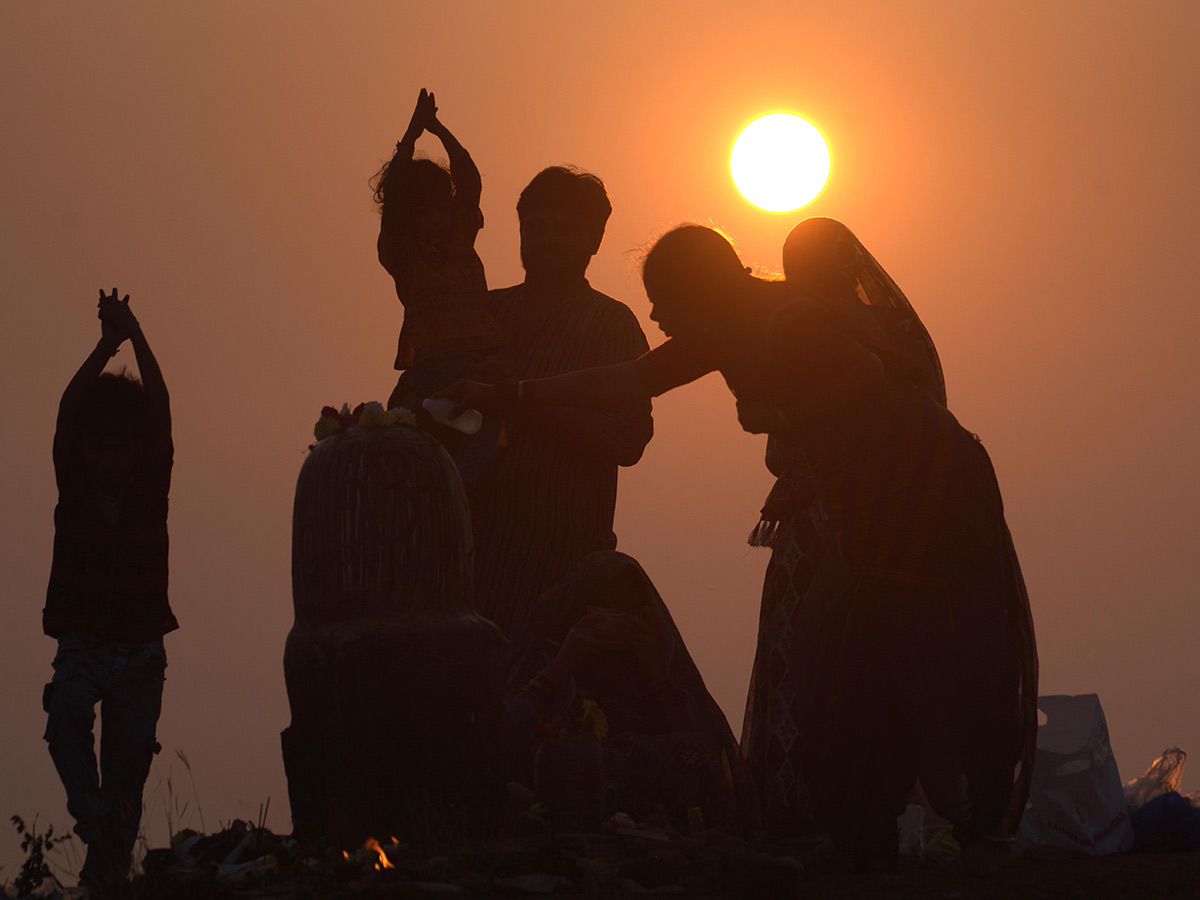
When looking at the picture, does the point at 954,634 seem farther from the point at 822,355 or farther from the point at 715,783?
the point at 715,783

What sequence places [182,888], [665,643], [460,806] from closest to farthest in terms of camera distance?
[182,888] → [460,806] → [665,643]

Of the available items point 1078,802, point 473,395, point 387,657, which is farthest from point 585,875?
point 1078,802

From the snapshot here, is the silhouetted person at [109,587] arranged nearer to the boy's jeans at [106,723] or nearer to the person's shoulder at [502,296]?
the boy's jeans at [106,723]

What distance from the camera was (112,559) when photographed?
17.1 ft

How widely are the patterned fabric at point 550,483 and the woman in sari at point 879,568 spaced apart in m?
1.99

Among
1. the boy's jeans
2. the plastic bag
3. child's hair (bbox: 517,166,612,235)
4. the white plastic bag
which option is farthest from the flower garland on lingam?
the plastic bag

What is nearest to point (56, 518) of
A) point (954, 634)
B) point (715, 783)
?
point (715, 783)

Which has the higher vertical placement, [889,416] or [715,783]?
[889,416]

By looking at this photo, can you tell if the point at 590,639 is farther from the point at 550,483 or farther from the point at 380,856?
the point at 380,856

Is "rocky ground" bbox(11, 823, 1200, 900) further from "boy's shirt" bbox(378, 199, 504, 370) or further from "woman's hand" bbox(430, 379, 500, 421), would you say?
"boy's shirt" bbox(378, 199, 504, 370)

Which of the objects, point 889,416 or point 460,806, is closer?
point 889,416

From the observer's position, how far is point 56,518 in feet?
17.4

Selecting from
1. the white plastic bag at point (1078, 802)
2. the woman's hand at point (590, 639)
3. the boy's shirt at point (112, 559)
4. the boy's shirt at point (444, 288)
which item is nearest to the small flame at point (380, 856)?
the boy's shirt at point (112, 559)

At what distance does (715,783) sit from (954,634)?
70.5 inches
